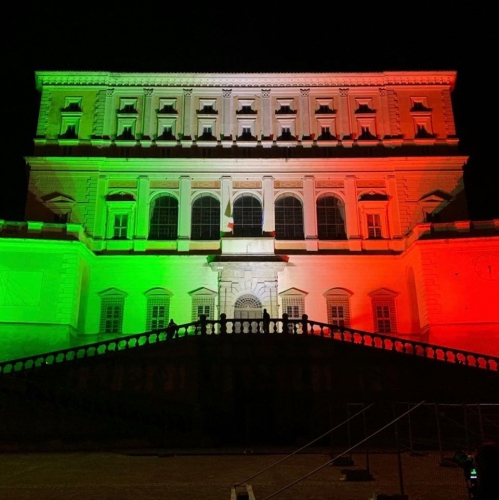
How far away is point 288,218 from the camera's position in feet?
114

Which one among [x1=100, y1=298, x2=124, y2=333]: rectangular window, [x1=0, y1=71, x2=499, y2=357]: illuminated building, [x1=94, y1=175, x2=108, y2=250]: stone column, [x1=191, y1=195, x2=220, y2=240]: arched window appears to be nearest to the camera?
[x1=0, y1=71, x2=499, y2=357]: illuminated building

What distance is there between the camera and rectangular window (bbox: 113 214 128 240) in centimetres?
3397

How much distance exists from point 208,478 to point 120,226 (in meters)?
24.4

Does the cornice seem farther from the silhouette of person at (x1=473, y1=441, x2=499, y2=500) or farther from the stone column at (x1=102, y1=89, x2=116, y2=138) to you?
the silhouette of person at (x1=473, y1=441, x2=499, y2=500)

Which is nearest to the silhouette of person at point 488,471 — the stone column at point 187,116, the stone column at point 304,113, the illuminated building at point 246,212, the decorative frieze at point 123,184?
the illuminated building at point 246,212

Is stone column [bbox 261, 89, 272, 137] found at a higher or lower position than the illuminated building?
higher

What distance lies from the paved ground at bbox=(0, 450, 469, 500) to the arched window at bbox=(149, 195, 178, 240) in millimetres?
18936

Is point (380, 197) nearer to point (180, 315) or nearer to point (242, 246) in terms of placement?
point (242, 246)

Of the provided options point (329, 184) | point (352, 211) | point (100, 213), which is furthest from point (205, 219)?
point (352, 211)

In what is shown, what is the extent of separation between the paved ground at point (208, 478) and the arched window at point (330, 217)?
63.8 ft

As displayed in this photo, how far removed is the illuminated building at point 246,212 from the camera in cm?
2914

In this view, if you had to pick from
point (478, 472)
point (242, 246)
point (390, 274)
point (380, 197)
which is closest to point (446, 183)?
point (380, 197)

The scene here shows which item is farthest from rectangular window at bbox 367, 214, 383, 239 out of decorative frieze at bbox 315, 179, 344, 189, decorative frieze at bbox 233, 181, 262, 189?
decorative frieze at bbox 233, 181, 262, 189

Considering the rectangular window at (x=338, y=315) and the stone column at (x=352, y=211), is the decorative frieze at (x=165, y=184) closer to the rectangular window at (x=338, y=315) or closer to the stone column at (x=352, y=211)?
the stone column at (x=352, y=211)
